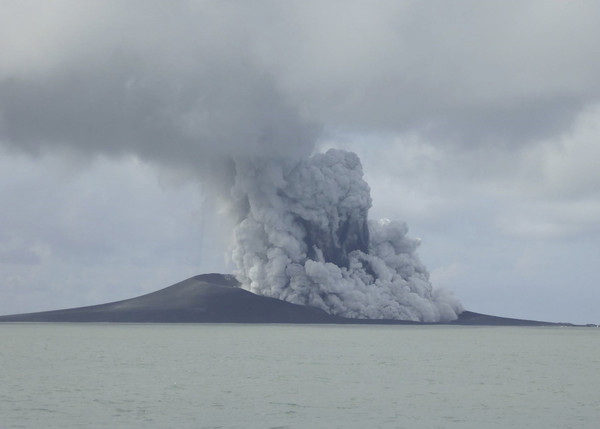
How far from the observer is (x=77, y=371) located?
252 ft

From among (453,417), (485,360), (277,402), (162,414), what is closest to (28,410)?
(162,414)

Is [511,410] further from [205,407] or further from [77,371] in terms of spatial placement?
[77,371]

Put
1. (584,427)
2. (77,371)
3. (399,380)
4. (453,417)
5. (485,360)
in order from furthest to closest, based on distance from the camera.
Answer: (485,360) < (77,371) < (399,380) < (453,417) < (584,427)

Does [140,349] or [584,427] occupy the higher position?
[140,349]

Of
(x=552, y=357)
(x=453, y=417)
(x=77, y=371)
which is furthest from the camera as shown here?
(x=552, y=357)

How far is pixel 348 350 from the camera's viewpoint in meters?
113

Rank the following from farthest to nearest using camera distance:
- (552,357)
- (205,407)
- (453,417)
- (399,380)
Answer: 1. (552,357)
2. (399,380)
3. (205,407)
4. (453,417)

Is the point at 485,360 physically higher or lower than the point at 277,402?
higher

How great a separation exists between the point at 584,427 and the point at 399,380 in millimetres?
25343

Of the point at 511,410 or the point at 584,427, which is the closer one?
the point at 584,427

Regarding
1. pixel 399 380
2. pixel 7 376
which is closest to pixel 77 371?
pixel 7 376

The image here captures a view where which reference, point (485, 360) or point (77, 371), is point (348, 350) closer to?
point (485, 360)

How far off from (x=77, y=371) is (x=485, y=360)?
→ 43.1 m

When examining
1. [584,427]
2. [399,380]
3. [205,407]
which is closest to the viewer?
[584,427]
